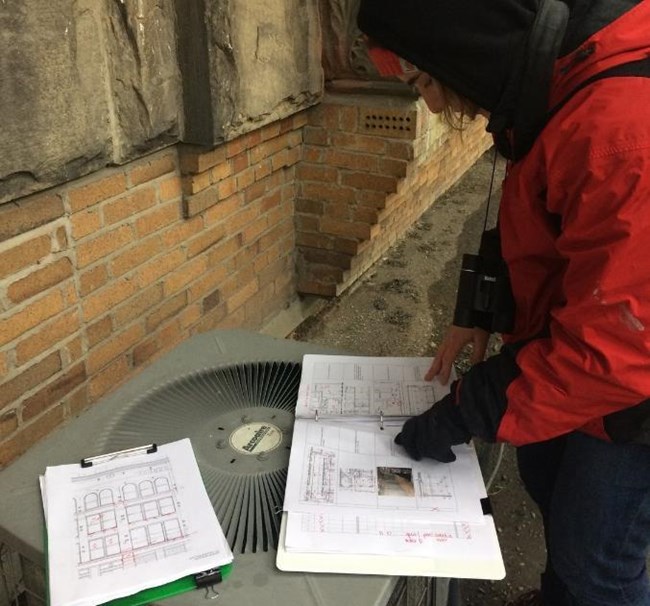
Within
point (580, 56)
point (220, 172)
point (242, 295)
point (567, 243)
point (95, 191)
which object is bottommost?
point (242, 295)

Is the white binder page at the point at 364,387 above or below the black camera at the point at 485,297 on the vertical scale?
below

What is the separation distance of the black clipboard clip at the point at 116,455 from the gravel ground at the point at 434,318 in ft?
3.44

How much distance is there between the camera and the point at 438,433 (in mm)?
1146

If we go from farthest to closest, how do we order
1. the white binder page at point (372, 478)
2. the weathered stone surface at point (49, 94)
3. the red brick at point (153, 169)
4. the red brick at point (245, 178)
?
the red brick at point (245, 178) → the red brick at point (153, 169) → the weathered stone surface at point (49, 94) → the white binder page at point (372, 478)

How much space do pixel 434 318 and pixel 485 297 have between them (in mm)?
1660

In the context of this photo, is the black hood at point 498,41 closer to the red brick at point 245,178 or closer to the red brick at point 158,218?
the red brick at point 158,218

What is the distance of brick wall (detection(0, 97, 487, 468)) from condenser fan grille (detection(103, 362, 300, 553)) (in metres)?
0.50

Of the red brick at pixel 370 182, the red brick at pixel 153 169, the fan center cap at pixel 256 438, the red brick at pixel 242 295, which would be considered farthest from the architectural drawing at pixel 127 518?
the red brick at pixel 370 182

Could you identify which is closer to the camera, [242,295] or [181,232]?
[181,232]

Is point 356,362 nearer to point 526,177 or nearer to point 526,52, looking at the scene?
point 526,177

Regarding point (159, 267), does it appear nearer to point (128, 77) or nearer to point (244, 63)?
point (128, 77)

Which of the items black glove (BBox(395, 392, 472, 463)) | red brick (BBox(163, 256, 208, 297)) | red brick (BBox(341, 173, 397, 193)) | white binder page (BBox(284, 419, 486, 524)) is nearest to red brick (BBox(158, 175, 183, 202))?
red brick (BBox(163, 256, 208, 297))

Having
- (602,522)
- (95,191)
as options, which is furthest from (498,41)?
(95,191)

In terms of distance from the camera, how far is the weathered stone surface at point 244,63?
192 centimetres
